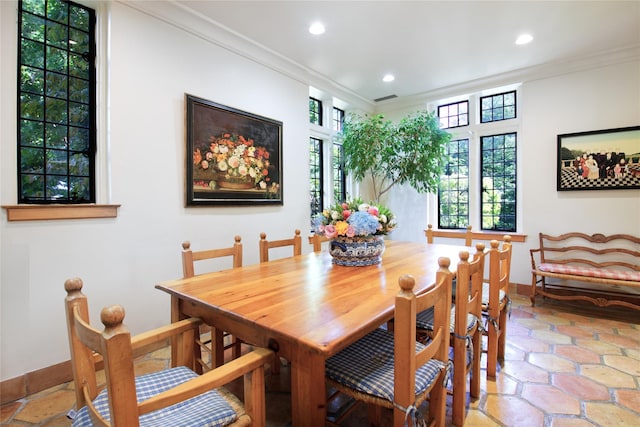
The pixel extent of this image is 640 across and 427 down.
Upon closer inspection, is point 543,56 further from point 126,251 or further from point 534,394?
point 126,251

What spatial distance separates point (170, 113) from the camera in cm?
258

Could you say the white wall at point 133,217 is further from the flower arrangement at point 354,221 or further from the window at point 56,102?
the flower arrangement at point 354,221

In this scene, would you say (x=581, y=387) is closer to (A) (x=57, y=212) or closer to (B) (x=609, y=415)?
(B) (x=609, y=415)

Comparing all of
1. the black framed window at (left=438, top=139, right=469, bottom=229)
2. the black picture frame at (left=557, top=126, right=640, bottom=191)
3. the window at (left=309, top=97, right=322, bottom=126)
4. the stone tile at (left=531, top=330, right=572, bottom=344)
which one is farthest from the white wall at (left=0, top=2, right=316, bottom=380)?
the black picture frame at (left=557, top=126, right=640, bottom=191)

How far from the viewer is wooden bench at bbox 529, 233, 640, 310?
313 cm

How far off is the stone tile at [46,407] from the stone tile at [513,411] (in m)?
2.44

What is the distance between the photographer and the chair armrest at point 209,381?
783 mm

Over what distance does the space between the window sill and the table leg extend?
1891mm

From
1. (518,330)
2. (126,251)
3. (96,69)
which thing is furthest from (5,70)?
(518,330)

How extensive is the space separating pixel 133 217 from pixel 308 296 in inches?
66.9

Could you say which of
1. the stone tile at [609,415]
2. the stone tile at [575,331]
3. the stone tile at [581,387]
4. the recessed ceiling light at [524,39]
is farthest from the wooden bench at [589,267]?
the recessed ceiling light at [524,39]

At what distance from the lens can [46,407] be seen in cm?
181

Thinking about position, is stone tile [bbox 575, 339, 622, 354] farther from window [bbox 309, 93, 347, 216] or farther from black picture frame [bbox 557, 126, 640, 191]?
window [bbox 309, 93, 347, 216]

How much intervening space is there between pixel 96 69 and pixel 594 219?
16.4 ft
